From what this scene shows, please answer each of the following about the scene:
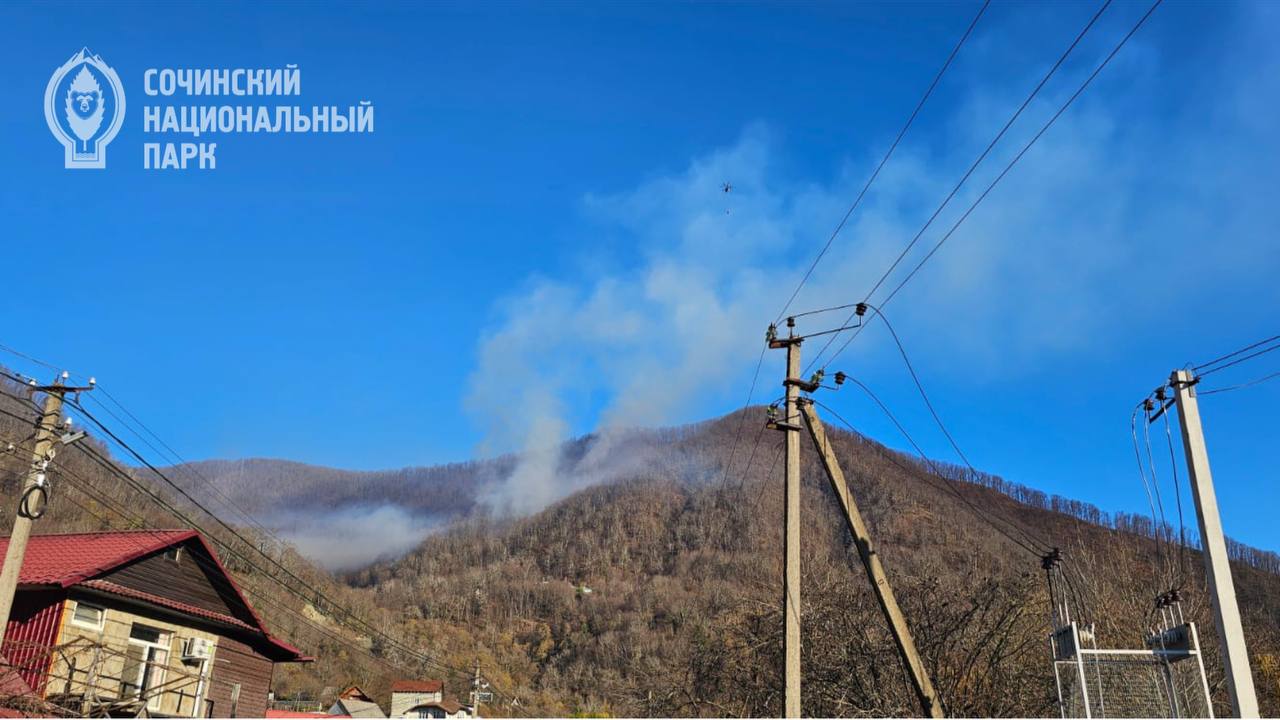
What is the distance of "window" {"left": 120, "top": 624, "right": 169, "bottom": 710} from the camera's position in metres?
24.9

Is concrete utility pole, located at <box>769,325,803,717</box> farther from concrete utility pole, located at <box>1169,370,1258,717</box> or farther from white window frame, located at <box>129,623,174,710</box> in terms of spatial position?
white window frame, located at <box>129,623,174,710</box>

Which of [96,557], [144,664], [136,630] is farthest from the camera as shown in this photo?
[144,664]

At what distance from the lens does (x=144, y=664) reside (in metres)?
25.9

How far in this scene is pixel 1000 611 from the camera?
97.0 feet

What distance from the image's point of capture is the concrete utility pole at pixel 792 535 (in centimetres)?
1587

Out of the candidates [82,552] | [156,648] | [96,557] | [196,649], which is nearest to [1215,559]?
[156,648]

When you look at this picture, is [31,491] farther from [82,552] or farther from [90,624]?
[82,552]

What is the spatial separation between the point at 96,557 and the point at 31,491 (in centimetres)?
820

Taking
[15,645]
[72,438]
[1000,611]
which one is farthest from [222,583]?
[1000,611]

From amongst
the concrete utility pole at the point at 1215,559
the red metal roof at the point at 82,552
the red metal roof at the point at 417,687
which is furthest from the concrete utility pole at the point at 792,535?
the red metal roof at the point at 417,687

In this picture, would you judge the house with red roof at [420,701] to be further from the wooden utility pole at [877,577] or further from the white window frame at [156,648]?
the wooden utility pole at [877,577]

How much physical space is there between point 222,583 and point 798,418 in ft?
69.1

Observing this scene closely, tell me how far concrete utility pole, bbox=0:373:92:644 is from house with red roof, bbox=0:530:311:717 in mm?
3581

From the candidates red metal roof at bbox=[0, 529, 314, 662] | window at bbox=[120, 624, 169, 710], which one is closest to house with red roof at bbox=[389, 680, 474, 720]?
red metal roof at bbox=[0, 529, 314, 662]
